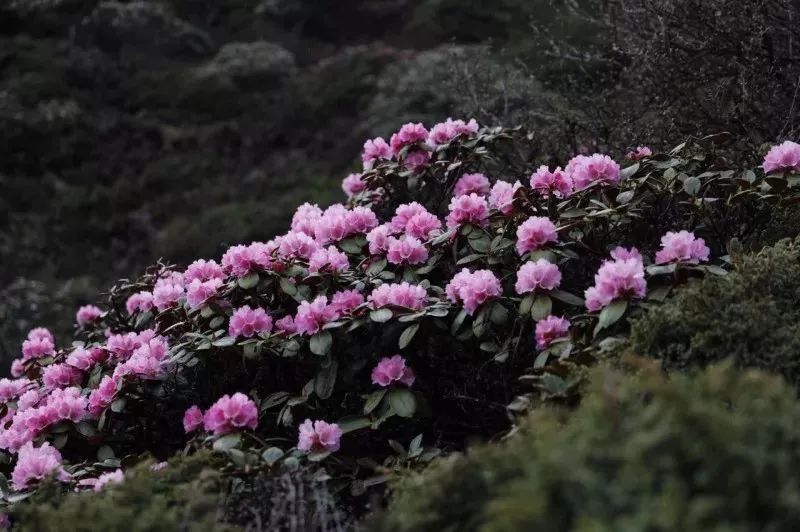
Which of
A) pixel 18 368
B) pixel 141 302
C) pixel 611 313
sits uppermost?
pixel 611 313

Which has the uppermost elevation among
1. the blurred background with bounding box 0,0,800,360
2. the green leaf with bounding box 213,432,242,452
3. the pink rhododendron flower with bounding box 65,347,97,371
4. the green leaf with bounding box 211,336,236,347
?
the green leaf with bounding box 211,336,236,347

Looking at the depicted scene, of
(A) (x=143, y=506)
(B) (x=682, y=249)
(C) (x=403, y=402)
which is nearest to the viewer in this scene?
(A) (x=143, y=506)

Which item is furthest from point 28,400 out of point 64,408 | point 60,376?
point 64,408

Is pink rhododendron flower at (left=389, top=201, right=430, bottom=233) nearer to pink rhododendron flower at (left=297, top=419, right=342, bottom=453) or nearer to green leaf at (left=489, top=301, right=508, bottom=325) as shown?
green leaf at (left=489, top=301, right=508, bottom=325)

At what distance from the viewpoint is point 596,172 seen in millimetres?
2887

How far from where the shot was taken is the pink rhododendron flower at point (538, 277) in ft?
8.20

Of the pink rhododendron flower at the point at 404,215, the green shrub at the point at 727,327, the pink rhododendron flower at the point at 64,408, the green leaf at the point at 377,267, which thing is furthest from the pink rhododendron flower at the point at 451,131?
the pink rhododendron flower at the point at 64,408

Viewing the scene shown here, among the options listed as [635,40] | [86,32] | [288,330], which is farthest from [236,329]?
[86,32]

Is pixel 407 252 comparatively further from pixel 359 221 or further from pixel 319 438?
pixel 319 438

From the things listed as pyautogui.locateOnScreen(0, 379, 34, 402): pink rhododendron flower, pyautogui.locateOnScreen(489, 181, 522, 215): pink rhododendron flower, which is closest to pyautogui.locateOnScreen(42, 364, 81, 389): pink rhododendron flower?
pyautogui.locateOnScreen(0, 379, 34, 402): pink rhododendron flower

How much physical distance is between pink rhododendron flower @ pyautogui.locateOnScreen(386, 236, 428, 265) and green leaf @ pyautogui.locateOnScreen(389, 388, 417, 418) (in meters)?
0.53

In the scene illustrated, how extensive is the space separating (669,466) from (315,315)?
156 centimetres

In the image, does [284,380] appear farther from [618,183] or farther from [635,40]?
[635,40]

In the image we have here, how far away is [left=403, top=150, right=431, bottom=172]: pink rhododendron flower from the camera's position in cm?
363
